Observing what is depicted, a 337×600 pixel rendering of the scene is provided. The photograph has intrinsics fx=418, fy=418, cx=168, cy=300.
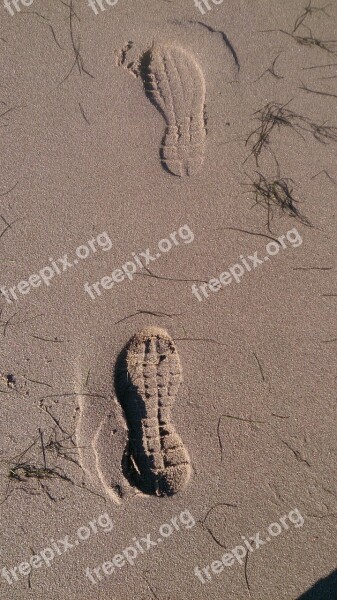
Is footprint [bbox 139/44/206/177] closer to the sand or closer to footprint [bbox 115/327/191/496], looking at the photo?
the sand

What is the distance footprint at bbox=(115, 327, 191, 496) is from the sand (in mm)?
21

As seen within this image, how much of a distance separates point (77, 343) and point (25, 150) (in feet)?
3.49

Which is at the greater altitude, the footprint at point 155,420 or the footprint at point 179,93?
the footprint at point 179,93

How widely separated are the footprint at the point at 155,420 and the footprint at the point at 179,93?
102cm

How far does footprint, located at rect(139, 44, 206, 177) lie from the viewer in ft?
7.19

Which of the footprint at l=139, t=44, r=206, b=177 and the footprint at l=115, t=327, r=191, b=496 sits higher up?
the footprint at l=139, t=44, r=206, b=177

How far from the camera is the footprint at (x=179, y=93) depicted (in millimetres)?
2191

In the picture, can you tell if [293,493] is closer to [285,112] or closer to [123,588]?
[123,588]

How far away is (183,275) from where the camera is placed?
2.20 meters

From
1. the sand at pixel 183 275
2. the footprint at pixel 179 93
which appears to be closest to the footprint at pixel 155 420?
the sand at pixel 183 275

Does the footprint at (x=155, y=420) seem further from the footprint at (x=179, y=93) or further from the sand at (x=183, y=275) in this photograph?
the footprint at (x=179, y=93)

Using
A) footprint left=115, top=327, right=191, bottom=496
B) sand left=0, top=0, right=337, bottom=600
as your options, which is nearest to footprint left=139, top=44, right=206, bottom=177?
sand left=0, top=0, right=337, bottom=600

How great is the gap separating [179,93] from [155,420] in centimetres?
173

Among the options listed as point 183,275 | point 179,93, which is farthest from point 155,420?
point 179,93
